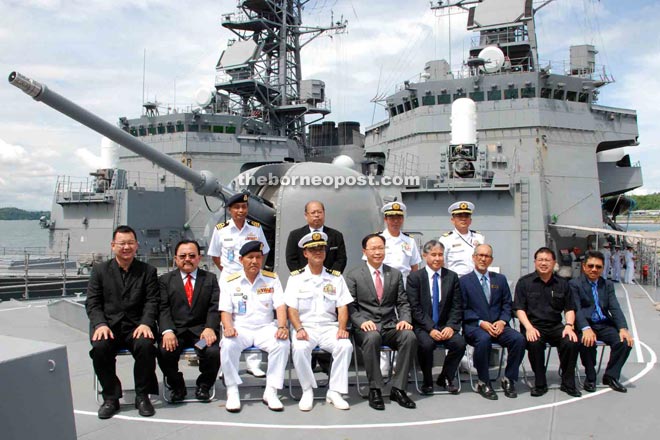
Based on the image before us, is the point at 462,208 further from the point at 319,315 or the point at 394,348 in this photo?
the point at 319,315

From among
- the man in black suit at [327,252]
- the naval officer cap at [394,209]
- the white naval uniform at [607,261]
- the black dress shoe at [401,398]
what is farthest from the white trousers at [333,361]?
the white naval uniform at [607,261]

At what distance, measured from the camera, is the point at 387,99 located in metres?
19.1

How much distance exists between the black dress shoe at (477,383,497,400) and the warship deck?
54mm

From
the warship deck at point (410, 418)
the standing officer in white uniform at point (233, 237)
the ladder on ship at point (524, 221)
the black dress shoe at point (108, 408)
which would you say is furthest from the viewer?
the ladder on ship at point (524, 221)

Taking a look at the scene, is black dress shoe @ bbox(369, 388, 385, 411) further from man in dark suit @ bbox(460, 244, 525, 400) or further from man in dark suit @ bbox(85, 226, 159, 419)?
man in dark suit @ bbox(85, 226, 159, 419)

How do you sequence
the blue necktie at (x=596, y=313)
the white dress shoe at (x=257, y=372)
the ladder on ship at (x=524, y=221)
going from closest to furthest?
1. the blue necktie at (x=596, y=313)
2. the white dress shoe at (x=257, y=372)
3. the ladder on ship at (x=524, y=221)

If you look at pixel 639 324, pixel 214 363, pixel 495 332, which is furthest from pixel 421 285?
pixel 639 324

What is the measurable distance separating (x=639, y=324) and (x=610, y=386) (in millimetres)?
4581

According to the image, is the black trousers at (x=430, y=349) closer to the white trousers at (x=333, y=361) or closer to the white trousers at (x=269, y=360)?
the white trousers at (x=333, y=361)

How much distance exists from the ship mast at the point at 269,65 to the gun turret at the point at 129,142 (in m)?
19.2

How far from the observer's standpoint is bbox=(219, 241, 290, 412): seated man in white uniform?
3396 mm

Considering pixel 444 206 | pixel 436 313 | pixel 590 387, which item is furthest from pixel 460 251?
pixel 444 206

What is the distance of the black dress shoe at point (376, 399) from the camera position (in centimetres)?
337

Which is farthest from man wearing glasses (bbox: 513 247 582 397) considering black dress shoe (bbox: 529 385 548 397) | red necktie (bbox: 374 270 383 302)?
red necktie (bbox: 374 270 383 302)
